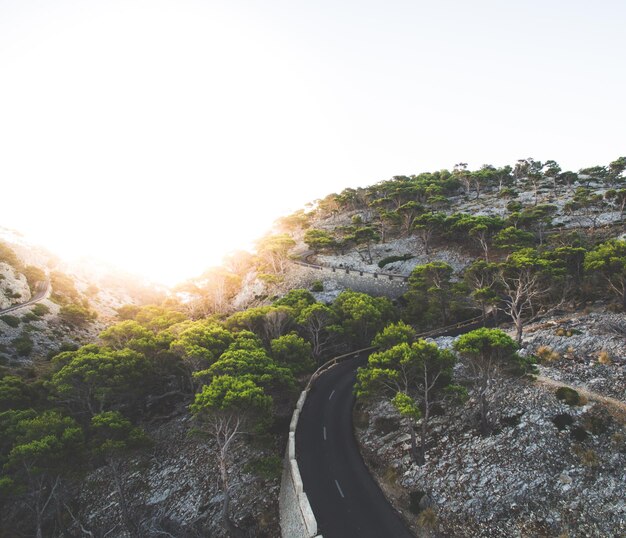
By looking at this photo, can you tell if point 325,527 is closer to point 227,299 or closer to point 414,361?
point 414,361

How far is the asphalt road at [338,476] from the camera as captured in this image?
1955cm

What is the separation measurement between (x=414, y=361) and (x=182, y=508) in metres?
22.4

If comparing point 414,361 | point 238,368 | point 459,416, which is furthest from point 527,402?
point 238,368

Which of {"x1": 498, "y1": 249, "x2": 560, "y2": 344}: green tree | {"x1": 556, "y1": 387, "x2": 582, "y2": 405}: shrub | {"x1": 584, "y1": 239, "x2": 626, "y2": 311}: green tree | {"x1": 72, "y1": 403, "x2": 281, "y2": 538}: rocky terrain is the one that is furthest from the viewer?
{"x1": 498, "y1": 249, "x2": 560, "y2": 344}: green tree

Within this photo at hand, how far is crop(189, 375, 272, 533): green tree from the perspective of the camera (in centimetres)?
2342

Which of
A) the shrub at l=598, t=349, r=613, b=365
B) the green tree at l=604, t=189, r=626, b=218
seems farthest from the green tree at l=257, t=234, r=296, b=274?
the green tree at l=604, t=189, r=626, b=218

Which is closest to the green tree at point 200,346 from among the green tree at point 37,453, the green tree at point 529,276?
the green tree at point 37,453

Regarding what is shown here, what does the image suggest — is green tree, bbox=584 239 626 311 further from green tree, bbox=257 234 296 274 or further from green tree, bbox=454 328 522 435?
green tree, bbox=257 234 296 274

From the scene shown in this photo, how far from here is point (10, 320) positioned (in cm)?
5372

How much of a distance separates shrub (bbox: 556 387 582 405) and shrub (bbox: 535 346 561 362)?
16.3ft

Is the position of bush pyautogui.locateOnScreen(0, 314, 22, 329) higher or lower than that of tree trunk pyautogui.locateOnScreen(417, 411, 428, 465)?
higher

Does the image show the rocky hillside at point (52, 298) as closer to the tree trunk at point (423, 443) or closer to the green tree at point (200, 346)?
the green tree at point (200, 346)

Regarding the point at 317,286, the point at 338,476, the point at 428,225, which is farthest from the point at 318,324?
the point at 428,225

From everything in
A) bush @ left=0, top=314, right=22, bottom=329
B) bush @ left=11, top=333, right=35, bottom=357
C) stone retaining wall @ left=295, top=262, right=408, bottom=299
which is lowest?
stone retaining wall @ left=295, top=262, right=408, bottom=299
